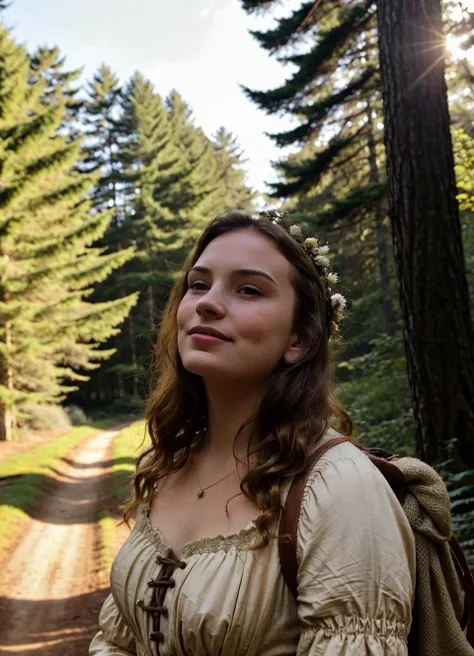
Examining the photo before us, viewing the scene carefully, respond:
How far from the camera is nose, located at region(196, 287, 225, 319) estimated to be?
5.08 ft

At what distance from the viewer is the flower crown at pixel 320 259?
184cm

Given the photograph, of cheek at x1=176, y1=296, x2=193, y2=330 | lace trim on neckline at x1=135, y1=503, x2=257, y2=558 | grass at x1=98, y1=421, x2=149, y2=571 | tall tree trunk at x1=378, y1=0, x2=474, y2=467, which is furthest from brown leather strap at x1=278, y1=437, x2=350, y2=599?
tall tree trunk at x1=378, y1=0, x2=474, y2=467

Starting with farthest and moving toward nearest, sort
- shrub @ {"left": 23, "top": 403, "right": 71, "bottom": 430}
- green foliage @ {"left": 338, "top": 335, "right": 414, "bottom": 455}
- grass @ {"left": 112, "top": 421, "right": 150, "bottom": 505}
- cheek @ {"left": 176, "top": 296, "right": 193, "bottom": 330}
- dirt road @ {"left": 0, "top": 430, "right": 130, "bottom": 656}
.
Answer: shrub @ {"left": 23, "top": 403, "right": 71, "bottom": 430} < grass @ {"left": 112, "top": 421, "right": 150, "bottom": 505} < green foliage @ {"left": 338, "top": 335, "right": 414, "bottom": 455} < dirt road @ {"left": 0, "top": 430, "right": 130, "bottom": 656} < cheek @ {"left": 176, "top": 296, "right": 193, "bottom": 330}

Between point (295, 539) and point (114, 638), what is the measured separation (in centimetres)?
98

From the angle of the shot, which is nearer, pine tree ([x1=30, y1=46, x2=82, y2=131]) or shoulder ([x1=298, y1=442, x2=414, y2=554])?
shoulder ([x1=298, y1=442, x2=414, y2=554])

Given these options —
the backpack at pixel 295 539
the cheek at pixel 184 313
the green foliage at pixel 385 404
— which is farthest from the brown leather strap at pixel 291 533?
the green foliage at pixel 385 404

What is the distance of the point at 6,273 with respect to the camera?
52.3 ft

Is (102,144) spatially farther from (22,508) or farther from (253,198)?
(22,508)

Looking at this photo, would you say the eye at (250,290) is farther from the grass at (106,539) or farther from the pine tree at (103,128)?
the pine tree at (103,128)

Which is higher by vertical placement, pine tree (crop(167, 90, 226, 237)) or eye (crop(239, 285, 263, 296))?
pine tree (crop(167, 90, 226, 237))

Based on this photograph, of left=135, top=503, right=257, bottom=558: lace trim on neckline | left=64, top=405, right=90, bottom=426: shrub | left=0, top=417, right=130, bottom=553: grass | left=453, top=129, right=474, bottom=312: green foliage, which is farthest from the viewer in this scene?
left=64, top=405, right=90, bottom=426: shrub

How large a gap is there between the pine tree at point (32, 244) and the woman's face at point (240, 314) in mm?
14950

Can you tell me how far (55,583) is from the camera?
22.1ft

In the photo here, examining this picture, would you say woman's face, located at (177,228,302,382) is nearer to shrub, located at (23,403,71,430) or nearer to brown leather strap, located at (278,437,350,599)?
brown leather strap, located at (278,437,350,599)
